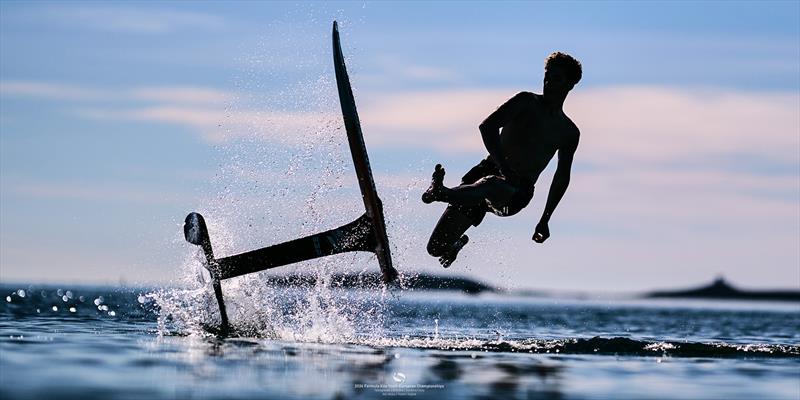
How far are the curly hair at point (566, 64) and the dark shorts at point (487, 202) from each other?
1587mm

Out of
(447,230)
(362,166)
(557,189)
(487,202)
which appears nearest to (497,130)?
(487,202)

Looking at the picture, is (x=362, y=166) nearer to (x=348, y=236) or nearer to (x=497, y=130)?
(x=348, y=236)

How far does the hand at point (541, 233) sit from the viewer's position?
16086 mm

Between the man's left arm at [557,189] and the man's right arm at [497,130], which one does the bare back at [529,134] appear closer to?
the man's right arm at [497,130]

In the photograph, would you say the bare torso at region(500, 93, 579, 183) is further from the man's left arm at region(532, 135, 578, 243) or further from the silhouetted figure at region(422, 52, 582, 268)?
the man's left arm at region(532, 135, 578, 243)

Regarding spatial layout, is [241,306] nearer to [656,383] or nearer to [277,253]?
[277,253]

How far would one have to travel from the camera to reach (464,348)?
16.4 meters

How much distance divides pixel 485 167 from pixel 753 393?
5.80 meters

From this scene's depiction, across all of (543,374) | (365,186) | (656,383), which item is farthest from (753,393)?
(365,186)

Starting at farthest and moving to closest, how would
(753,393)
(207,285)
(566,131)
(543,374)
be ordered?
(207,285) < (566,131) < (543,374) < (753,393)

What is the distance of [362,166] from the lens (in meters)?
16.0

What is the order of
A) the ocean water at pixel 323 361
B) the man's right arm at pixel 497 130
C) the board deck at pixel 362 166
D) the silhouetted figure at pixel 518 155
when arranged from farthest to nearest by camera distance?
the board deck at pixel 362 166 < the silhouetted figure at pixel 518 155 < the man's right arm at pixel 497 130 < the ocean water at pixel 323 361

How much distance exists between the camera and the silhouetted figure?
1502 cm

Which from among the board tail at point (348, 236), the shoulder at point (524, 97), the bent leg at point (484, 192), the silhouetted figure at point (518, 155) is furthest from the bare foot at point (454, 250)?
the shoulder at point (524, 97)
